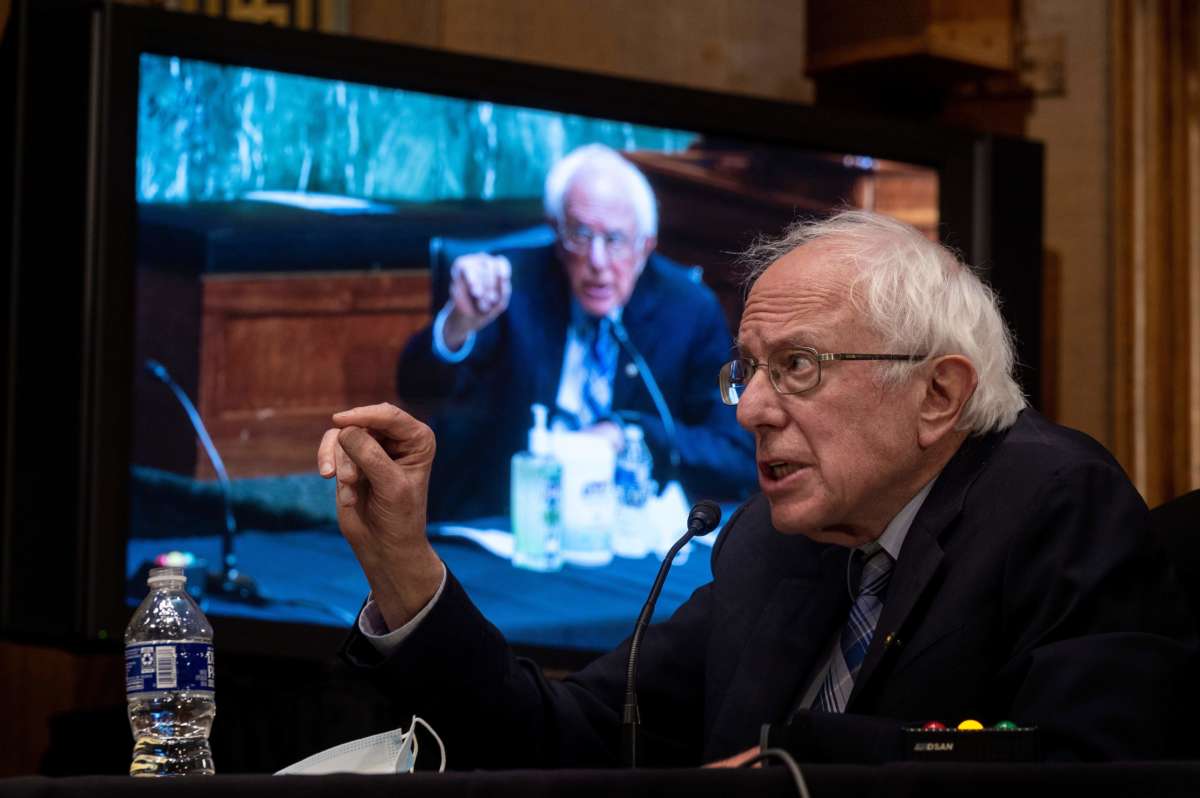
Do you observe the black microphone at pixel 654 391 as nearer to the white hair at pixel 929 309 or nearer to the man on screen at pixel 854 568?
the man on screen at pixel 854 568

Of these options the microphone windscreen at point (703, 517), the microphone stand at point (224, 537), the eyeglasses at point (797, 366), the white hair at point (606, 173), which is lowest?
the microphone stand at point (224, 537)

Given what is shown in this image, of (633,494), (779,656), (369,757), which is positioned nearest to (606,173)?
(633,494)

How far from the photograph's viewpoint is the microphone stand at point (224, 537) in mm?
3354

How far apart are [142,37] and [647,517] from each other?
1.47 metres

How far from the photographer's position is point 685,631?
2.16 meters

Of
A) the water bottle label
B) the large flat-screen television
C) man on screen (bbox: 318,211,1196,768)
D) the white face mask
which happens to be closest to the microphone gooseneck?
the large flat-screen television

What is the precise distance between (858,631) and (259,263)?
74.8 inches

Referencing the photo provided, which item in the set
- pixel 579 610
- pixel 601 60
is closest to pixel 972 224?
pixel 601 60

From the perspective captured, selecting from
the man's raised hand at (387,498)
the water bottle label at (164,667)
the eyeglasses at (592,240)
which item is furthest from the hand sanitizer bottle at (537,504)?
the water bottle label at (164,667)

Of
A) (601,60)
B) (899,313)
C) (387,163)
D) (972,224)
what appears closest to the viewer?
(899,313)

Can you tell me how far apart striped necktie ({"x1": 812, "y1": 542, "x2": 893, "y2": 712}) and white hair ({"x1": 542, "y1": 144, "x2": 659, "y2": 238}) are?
74.0 inches

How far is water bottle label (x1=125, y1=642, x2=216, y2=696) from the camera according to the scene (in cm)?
159

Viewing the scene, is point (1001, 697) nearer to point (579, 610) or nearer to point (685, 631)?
point (685, 631)

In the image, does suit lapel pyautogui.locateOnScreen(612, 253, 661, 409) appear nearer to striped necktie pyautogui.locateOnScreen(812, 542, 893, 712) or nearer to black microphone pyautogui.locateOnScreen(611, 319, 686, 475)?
black microphone pyautogui.locateOnScreen(611, 319, 686, 475)
